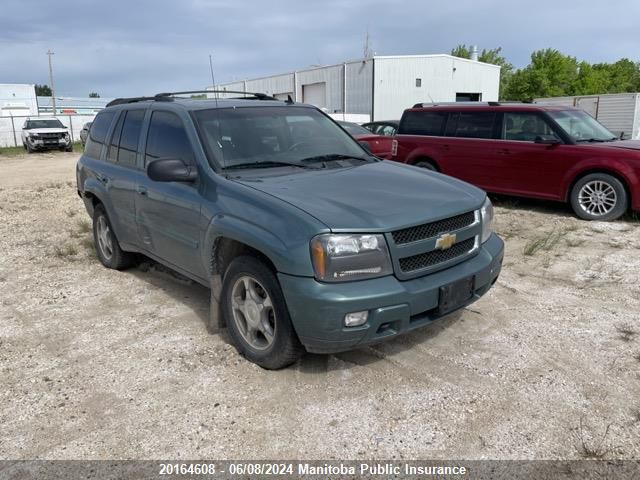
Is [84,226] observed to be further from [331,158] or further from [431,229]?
[431,229]

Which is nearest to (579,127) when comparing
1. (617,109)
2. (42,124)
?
(617,109)

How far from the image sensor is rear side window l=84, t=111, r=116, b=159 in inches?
216

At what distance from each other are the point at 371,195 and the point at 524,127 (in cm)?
610

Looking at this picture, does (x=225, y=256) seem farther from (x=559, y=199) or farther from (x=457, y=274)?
(x=559, y=199)

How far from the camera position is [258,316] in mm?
3436

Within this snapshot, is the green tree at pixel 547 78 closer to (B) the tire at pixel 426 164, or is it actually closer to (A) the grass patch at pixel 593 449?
(B) the tire at pixel 426 164

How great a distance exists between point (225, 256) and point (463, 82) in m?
32.8

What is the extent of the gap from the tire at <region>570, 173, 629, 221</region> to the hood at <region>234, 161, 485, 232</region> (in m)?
4.80

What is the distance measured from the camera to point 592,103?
2492 centimetres

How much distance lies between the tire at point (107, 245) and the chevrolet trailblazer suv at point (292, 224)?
620mm

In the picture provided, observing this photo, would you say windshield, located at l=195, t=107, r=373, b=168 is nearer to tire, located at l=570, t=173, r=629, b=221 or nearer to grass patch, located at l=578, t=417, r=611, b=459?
grass patch, located at l=578, t=417, r=611, b=459

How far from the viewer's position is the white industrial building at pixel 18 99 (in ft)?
169

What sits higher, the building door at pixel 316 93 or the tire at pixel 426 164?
the building door at pixel 316 93

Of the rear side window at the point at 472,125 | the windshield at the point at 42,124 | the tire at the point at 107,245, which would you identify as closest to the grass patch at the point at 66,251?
the tire at the point at 107,245
